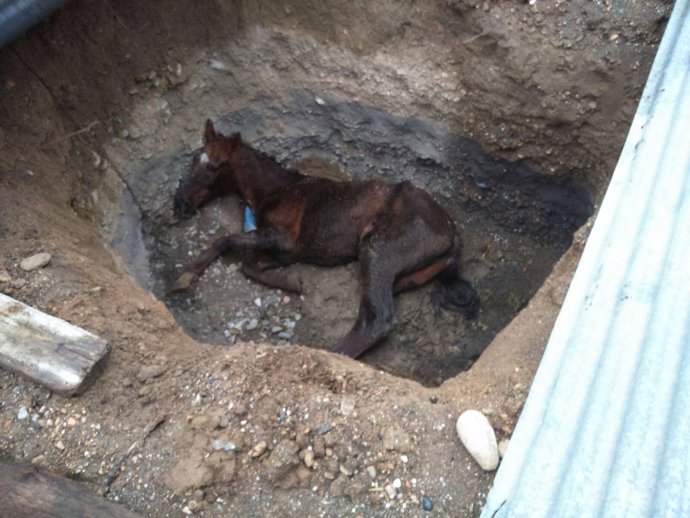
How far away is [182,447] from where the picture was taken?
95.4 inches

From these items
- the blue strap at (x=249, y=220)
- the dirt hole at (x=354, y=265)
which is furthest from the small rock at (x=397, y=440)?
the blue strap at (x=249, y=220)

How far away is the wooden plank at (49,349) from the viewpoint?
2.46m

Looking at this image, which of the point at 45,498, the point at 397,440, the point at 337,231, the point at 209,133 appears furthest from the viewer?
the point at 209,133

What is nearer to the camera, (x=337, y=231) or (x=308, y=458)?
(x=308, y=458)

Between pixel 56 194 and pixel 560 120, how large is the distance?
311cm

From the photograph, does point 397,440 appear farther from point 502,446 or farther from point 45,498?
point 45,498

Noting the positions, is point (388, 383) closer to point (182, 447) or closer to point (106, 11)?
point (182, 447)

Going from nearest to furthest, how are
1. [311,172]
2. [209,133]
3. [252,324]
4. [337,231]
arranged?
1. [252,324]
2. [337,231]
3. [209,133]
4. [311,172]

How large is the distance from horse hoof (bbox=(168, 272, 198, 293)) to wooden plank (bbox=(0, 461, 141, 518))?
2.09 meters

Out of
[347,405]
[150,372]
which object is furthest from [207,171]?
[347,405]

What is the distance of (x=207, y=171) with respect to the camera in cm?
468

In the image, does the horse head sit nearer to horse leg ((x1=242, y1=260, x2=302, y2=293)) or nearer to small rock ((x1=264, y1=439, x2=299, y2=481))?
horse leg ((x1=242, y1=260, x2=302, y2=293))

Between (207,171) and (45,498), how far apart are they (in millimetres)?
2916

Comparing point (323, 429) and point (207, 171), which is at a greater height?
point (207, 171)
